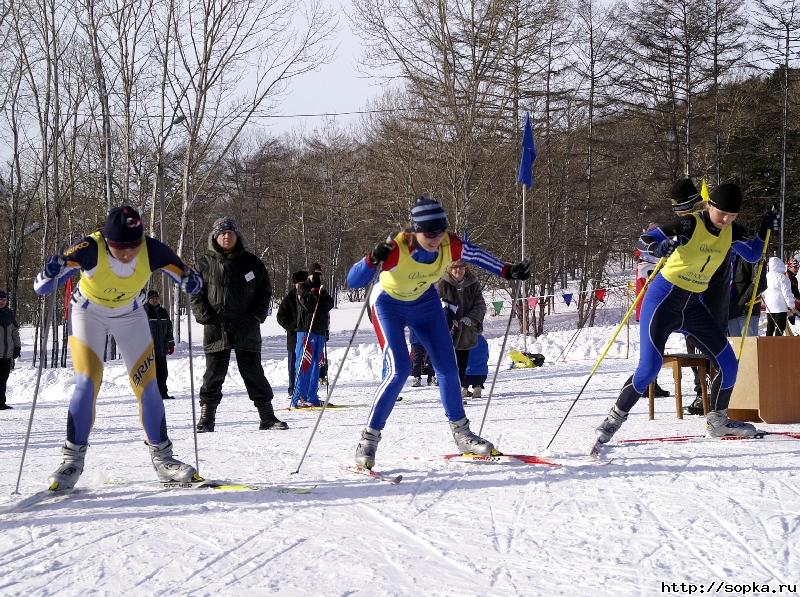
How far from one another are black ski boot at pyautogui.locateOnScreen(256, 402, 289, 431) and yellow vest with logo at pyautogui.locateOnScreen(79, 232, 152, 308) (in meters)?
3.82

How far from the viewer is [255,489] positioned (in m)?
5.04

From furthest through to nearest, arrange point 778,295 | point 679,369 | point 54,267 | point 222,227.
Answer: point 778,295
point 679,369
point 222,227
point 54,267

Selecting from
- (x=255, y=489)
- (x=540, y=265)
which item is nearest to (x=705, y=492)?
(x=255, y=489)

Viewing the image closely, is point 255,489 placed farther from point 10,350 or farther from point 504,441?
point 10,350

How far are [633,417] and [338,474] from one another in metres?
4.36

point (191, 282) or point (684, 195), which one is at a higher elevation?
point (684, 195)

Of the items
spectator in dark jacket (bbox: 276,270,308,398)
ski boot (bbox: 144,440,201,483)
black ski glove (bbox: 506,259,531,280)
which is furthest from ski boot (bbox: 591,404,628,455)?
spectator in dark jacket (bbox: 276,270,308,398)

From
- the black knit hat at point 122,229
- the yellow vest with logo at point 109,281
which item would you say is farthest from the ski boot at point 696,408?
the black knit hat at point 122,229

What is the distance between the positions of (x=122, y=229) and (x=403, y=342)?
1.97 metres

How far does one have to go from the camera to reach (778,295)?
14.6 meters

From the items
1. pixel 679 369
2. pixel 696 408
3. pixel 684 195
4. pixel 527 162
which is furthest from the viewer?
pixel 527 162

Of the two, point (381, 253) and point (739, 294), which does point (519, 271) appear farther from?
point (739, 294)

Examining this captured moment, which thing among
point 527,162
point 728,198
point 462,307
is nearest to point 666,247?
point 728,198

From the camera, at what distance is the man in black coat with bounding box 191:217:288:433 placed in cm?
865
